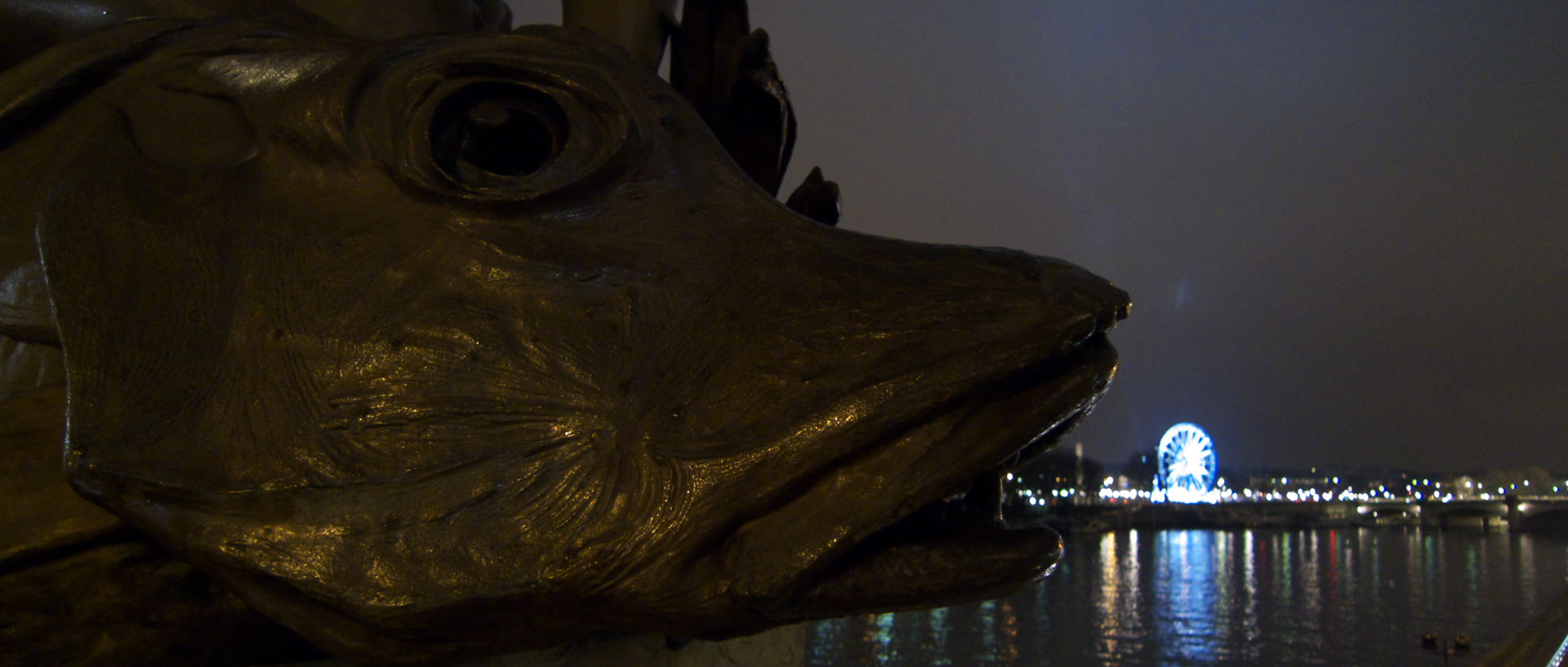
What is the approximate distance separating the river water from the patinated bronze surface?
14.9 ft

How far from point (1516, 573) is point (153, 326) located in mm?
43211

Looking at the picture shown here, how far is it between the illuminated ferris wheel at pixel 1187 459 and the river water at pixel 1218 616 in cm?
2000

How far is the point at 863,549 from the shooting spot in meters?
1.07

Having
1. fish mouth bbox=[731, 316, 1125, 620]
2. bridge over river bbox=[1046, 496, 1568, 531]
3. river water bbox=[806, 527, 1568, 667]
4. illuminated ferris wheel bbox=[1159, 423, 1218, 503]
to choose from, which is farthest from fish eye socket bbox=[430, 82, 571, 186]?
illuminated ferris wheel bbox=[1159, 423, 1218, 503]

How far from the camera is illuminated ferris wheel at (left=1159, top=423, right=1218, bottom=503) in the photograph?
63094mm

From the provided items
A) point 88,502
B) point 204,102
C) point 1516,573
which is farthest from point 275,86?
point 1516,573

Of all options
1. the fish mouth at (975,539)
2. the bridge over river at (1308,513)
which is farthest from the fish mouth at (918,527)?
the bridge over river at (1308,513)

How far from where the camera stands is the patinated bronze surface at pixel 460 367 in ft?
3.48

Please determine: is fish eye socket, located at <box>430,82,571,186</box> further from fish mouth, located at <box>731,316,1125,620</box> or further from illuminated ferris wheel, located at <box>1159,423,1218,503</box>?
illuminated ferris wheel, located at <box>1159,423,1218,503</box>

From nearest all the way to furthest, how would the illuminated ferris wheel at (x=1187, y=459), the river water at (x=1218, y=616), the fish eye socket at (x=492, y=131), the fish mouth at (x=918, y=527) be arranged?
the fish mouth at (x=918, y=527), the fish eye socket at (x=492, y=131), the river water at (x=1218, y=616), the illuminated ferris wheel at (x=1187, y=459)

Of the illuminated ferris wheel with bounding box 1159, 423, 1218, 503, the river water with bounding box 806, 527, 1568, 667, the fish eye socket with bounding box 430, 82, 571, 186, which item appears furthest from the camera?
the illuminated ferris wheel with bounding box 1159, 423, 1218, 503

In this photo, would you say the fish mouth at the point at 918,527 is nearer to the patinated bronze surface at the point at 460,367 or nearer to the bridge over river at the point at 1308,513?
the patinated bronze surface at the point at 460,367

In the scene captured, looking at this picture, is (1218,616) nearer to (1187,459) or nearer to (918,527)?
(918,527)

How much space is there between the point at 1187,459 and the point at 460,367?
6770cm
